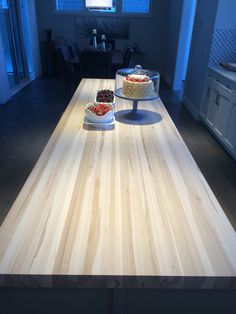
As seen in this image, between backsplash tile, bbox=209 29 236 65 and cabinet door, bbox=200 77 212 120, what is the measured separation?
12.3 inches

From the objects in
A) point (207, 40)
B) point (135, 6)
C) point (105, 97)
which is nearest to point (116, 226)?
point (105, 97)

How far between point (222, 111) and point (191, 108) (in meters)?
1.31

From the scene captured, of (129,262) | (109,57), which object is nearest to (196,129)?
(109,57)

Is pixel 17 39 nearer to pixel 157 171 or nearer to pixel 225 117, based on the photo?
pixel 225 117

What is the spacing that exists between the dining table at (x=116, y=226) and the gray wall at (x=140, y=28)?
655 cm

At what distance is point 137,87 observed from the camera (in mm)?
1604

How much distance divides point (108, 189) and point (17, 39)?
230 inches

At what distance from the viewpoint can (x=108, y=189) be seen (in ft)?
3.24

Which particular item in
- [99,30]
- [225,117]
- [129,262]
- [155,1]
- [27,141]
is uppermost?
[155,1]

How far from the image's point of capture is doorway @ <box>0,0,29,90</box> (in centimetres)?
504

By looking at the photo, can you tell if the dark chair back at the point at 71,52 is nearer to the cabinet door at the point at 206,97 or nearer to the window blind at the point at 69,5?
the window blind at the point at 69,5

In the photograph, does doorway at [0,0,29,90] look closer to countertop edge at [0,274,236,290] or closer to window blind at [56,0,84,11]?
window blind at [56,0,84,11]

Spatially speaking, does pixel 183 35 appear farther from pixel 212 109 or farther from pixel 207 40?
pixel 212 109

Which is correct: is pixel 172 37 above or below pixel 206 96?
above
